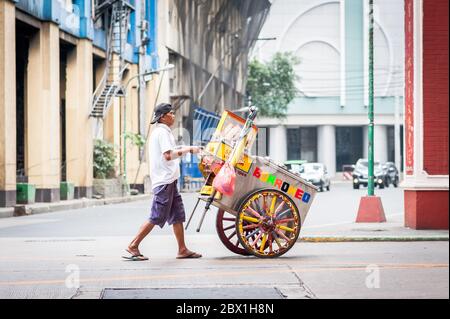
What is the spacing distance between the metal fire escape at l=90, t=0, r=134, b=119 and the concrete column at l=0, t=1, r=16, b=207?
10.1m

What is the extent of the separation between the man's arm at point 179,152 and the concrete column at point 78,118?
2566 cm

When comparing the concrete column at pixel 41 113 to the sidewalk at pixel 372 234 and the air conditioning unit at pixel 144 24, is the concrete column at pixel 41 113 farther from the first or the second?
the sidewalk at pixel 372 234

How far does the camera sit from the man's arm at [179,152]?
11223 millimetres

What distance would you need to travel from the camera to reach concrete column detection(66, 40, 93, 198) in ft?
121

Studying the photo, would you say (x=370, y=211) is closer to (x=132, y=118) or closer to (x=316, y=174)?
(x=132, y=118)

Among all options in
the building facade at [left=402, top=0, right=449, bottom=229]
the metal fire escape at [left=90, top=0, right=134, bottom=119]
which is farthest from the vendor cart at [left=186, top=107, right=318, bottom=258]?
the metal fire escape at [left=90, top=0, right=134, bottom=119]

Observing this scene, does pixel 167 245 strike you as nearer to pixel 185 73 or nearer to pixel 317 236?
pixel 317 236

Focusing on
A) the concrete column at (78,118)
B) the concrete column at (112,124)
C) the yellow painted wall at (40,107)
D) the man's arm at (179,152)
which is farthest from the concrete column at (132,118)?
the man's arm at (179,152)

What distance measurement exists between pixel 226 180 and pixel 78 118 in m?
26.2

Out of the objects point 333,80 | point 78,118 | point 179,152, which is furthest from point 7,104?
point 333,80

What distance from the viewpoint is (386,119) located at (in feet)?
281

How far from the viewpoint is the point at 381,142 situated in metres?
87.8
